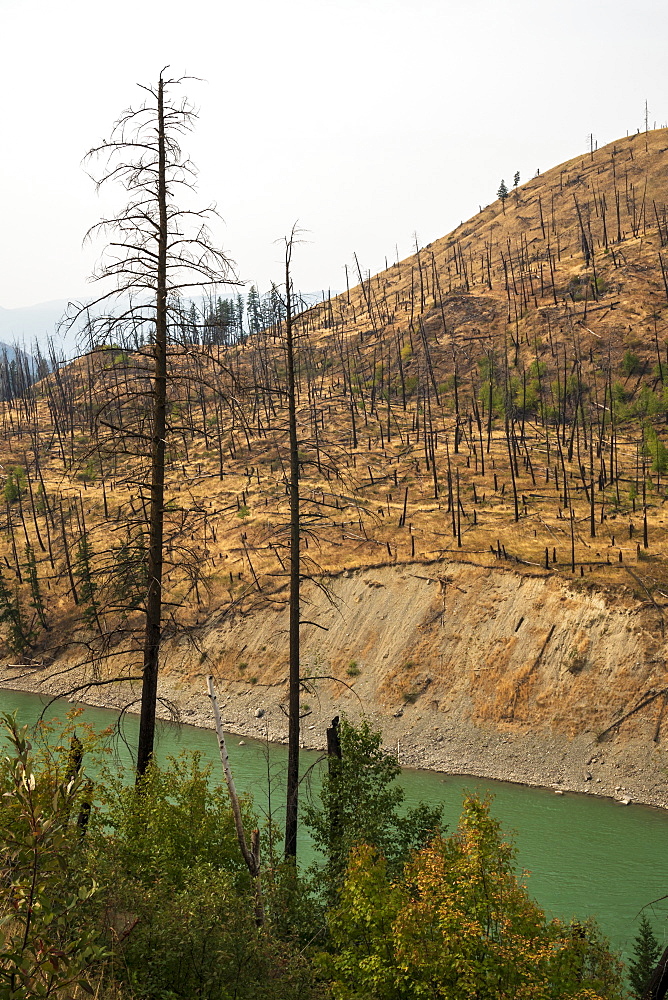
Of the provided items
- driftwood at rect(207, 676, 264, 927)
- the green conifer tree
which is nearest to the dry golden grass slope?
Result: driftwood at rect(207, 676, 264, 927)

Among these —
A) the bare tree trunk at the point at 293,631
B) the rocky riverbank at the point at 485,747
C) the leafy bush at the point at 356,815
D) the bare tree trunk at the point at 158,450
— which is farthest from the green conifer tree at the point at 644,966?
the rocky riverbank at the point at 485,747

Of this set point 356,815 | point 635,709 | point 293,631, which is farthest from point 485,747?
point 293,631

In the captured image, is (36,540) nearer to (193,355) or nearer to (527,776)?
(527,776)

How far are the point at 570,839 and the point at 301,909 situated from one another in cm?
1955

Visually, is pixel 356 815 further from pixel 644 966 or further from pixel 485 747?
pixel 485 747

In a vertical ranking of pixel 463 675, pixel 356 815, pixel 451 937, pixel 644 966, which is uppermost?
pixel 451 937

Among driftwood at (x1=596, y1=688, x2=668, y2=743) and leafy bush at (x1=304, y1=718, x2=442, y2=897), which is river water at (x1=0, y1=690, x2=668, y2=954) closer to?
driftwood at (x1=596, y1=688, x2=668, y2=743)

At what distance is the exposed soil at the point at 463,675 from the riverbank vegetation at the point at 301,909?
59.1ft

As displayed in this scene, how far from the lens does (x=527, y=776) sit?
3525 centimetres

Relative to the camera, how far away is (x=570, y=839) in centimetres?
2981

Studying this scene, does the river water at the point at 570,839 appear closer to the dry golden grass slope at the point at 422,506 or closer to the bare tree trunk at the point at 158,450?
the dry golden grass slope at the point at 422,506

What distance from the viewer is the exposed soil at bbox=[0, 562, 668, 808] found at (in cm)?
3606

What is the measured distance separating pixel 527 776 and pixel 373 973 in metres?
25.3

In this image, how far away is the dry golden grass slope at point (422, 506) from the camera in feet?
74.2
